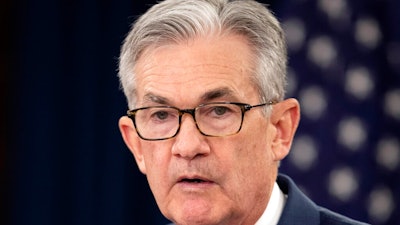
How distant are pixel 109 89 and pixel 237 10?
6.51 feet

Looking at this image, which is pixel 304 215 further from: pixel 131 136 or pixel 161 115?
pixel 131 136

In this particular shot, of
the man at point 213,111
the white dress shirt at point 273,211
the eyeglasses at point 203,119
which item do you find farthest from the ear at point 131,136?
the white dress shirt at point 273,211

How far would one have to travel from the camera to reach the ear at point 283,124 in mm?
2623

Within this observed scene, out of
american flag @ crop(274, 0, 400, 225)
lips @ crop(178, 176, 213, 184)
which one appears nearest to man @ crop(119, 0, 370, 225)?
lips @ crop(178, 176, 213, 184)

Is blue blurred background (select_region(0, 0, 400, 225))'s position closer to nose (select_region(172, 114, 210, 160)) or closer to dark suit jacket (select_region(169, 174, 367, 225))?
dark suit jacket (select_region(169, 174, 367, 225))

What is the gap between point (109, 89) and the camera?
4.48m

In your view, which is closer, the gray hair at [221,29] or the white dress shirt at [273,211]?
the gray hair at [221,29]

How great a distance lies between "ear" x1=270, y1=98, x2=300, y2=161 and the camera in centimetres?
262

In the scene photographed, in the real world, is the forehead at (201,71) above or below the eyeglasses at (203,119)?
above

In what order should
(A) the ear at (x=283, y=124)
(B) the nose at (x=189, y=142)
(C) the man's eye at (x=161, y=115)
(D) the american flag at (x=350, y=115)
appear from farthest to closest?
(D) the american flag at (x=350, y=115) < (A) the ear at (x=283, y=124) < (C) the man's eye at (x=161, y=115) < (B) the nose at (x=189, y=142)

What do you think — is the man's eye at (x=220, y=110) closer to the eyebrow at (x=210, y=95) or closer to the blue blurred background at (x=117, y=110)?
the eyebrow at (x=210, y=95)

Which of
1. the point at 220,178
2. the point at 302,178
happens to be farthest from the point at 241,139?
the point at 302,178

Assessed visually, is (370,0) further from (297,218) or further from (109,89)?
(297,218)

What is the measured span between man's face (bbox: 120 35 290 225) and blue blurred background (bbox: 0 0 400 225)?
5.42 ft
